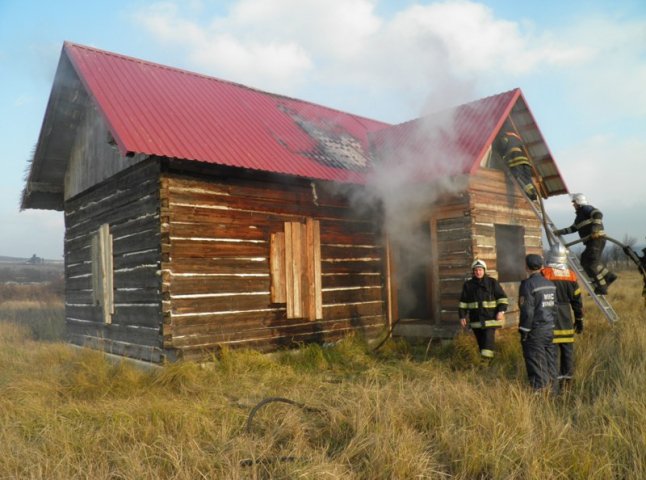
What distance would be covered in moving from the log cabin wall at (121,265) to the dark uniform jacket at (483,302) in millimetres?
4709

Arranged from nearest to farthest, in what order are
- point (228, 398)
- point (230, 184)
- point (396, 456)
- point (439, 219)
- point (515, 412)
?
point (396, 456)
point (515, 412)
point (228, 398)
point (230, 184)
point (439, 219)

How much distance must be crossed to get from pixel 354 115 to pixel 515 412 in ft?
35.2

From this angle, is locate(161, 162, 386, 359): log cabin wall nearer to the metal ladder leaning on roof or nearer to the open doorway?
the open doorway

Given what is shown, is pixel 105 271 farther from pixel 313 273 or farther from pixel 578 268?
pixel 578 268

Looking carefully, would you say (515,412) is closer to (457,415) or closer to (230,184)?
(457,415)

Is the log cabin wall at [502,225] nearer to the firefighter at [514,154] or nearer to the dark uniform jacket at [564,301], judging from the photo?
the firefighter at [514,154]

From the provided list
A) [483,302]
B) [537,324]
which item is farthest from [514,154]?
[537,324]

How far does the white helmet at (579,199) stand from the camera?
9.96m

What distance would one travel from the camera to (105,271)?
30.2 feet

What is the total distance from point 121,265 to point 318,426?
17.7 ft

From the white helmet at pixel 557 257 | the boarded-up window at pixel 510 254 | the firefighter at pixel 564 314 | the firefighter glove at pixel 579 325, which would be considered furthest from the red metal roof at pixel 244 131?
the firefighter glove at pixel 579 325

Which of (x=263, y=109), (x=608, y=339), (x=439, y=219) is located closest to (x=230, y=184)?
(x=263, y=109)

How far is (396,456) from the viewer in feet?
12.7

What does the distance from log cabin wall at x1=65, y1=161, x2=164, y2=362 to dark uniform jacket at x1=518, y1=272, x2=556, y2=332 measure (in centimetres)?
511
